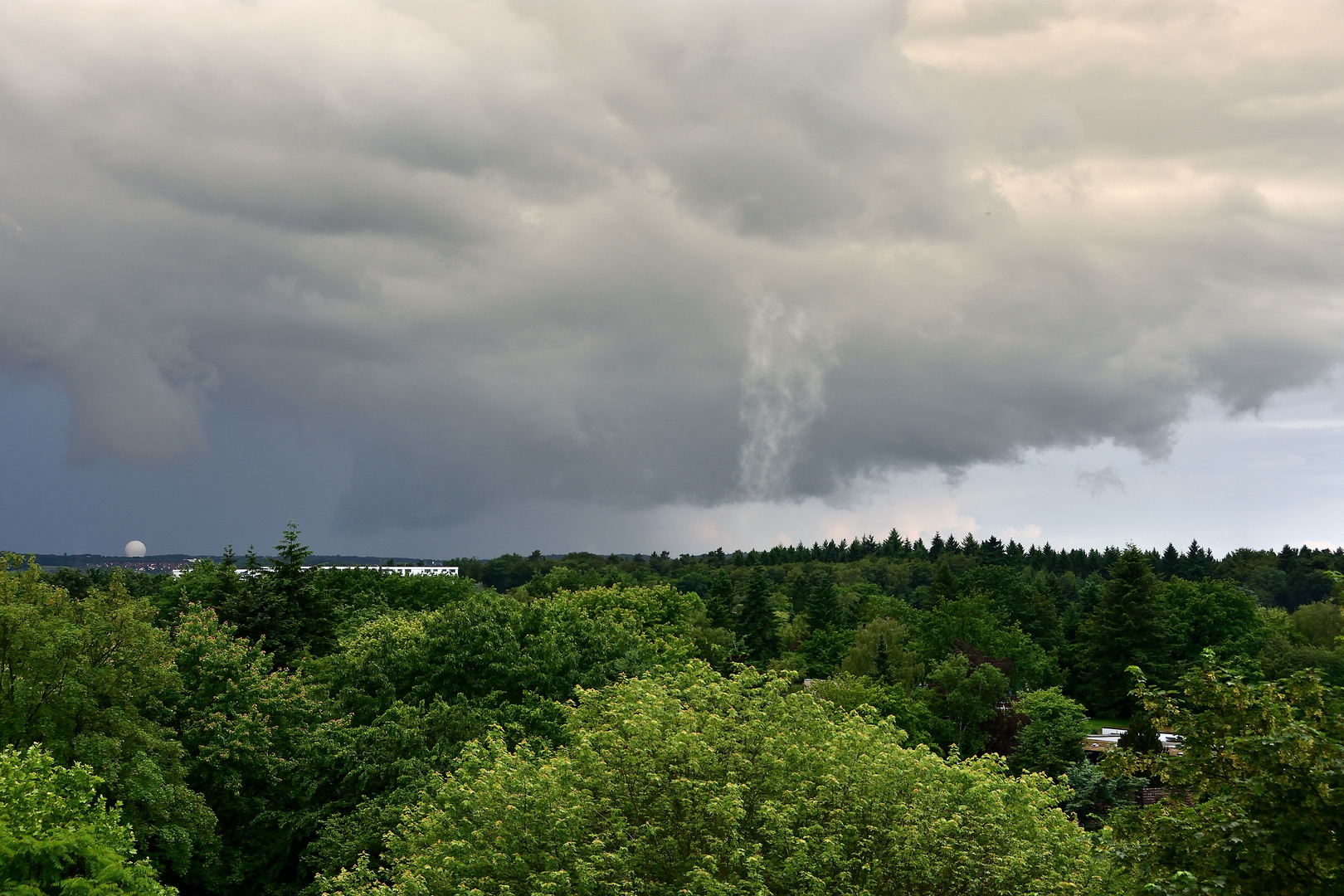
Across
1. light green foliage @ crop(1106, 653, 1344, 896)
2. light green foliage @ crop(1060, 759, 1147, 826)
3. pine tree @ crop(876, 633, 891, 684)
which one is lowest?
light green foliage @ crop(1060, 759, 1147, 826)

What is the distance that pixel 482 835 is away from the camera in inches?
1148

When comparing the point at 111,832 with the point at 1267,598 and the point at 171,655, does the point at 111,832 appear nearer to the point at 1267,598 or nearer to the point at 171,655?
the point at 171,655

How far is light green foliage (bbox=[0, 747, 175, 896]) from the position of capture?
23.4 m

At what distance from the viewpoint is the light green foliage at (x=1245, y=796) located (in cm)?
1720

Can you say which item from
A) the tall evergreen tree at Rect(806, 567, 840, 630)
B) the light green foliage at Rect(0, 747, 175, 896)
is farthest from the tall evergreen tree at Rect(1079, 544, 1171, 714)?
the light green foliage at Rect(0, 747, 175, 896)

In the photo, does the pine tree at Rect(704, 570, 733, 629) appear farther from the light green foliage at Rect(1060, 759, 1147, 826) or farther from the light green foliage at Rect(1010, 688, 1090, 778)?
the light green foliage at Rect(1060, 759, 1147, 826)

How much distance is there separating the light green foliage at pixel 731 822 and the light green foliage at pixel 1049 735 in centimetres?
2913

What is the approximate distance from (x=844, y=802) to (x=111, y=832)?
20294mm

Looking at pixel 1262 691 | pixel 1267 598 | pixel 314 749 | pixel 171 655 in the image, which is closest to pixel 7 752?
pixel 171 655

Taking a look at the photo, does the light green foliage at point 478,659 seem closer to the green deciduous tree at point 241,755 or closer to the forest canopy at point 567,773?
the forest canopy at point 567,773

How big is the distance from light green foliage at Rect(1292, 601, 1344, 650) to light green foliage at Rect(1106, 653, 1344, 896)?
10215 cm

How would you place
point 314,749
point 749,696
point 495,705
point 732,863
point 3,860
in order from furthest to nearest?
point 495,705 < point 314,749 < point 749,696 < point 732,863 < point 3,860

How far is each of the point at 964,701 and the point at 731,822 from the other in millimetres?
47768

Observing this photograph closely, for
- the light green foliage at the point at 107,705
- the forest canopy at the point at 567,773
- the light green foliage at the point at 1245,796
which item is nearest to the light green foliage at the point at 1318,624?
the forest canopy at the point at 567,773
